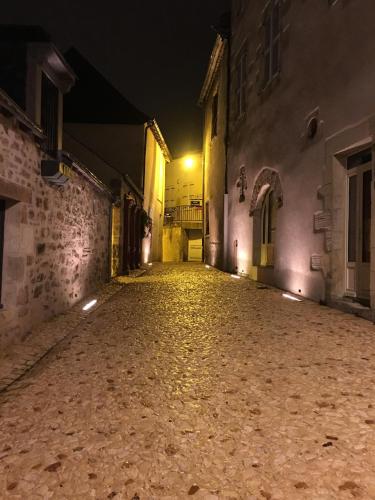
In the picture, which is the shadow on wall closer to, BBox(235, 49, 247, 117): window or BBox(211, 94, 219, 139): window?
BBox(235, 49, 247, 117): window

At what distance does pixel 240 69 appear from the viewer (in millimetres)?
12852

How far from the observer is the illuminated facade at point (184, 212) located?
87.8ft

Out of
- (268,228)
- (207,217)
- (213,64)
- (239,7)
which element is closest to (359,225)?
(268,228)

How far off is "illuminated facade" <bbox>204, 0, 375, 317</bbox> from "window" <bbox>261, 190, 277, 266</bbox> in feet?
0.10

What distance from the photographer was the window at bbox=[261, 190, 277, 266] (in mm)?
10578

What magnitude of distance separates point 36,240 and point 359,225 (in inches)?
200

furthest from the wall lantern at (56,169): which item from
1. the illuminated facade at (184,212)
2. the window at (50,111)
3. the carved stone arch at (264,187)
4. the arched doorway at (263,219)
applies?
the illuminated facade at (184,212)

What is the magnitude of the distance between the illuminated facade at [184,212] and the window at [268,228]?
15.4 m

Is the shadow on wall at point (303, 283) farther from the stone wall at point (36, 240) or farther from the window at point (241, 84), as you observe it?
the window at point (241, 84)

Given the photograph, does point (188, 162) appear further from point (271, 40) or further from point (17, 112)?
point (17, 112)

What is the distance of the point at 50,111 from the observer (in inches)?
231

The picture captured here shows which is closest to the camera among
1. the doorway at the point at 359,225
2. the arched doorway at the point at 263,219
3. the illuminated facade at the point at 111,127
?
the doorway at the point at 359,225

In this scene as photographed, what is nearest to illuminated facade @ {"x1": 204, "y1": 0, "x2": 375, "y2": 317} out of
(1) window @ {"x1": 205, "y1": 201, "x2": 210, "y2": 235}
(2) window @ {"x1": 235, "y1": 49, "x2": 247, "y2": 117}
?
(2) window @ {"x1": 235, "y1": 49, "x2": 247, "y2": 117}

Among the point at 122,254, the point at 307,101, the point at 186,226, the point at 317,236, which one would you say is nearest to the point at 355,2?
the point at 307,101
